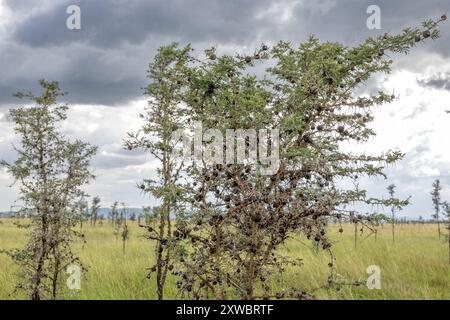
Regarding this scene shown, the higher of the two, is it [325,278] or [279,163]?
[279,163]

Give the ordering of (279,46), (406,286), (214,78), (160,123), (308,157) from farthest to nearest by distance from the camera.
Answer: (406,286) → (160,123) → (279,46) → (214,78) → (308,157)

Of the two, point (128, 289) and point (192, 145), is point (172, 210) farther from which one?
point (128, 289)

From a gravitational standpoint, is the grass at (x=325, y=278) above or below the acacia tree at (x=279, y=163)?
below

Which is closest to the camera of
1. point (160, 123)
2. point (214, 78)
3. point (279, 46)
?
point (214, 78)

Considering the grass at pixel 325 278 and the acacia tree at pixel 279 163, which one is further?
the grass at pixel 325 278

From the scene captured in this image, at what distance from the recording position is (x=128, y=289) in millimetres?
11727

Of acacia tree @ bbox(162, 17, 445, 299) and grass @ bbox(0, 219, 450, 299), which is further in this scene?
grass @ bbox(0, 219, 450, 299)

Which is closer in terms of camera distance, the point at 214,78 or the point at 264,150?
the point at 264,150

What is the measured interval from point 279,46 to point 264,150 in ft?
4.93

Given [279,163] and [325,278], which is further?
[325,278]

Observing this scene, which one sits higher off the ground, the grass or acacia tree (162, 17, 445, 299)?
acacia tree (162, 17, 445, 299)
